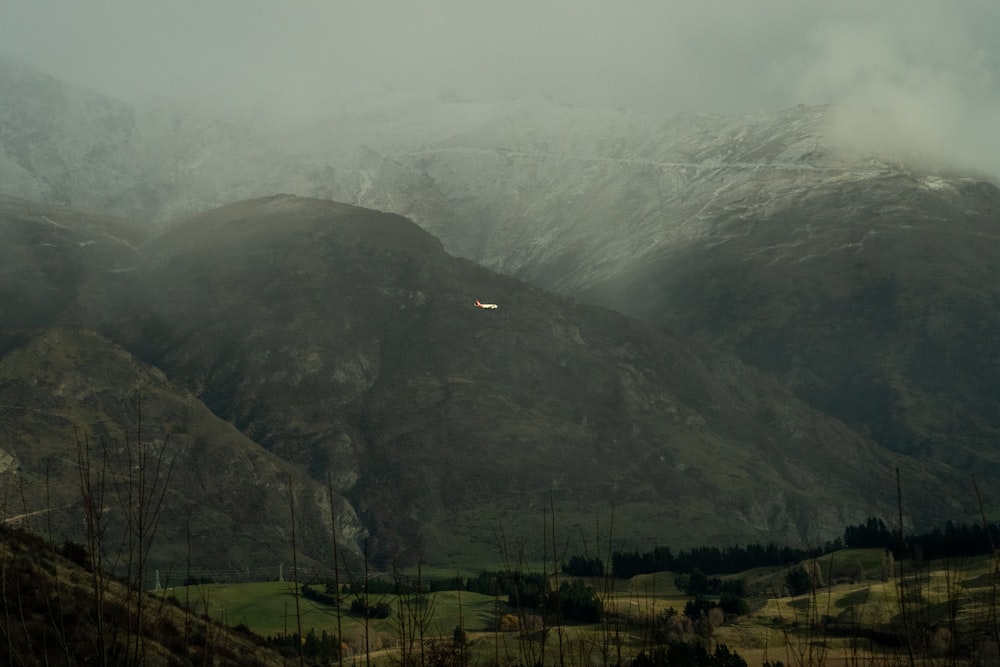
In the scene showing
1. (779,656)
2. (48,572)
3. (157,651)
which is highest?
(48,572)

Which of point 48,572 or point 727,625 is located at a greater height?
point 48,572

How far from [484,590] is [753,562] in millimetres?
48139

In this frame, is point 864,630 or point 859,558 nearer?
point 864,630

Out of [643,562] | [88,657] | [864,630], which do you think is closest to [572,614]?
[864,630]

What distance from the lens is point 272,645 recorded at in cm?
6284

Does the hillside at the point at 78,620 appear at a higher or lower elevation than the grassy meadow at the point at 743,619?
higher

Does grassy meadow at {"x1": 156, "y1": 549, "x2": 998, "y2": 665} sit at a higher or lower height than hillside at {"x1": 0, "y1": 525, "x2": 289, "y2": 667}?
lower

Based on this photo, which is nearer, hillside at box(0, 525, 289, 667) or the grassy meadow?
hillside at box(0, 525, 289, 667)

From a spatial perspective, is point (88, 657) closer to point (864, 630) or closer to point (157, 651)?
point (157, 651)

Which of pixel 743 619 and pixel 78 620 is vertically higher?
pixel 78 620

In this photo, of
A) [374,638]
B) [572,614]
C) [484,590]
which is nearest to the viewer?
[374,638]

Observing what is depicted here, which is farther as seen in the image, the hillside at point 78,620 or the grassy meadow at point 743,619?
the grassy meadow at point 743,619

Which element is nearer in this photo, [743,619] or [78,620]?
→ [78,620]

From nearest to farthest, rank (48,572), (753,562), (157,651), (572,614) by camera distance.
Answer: (157,651), (48,572), (572,614), (753,562)
